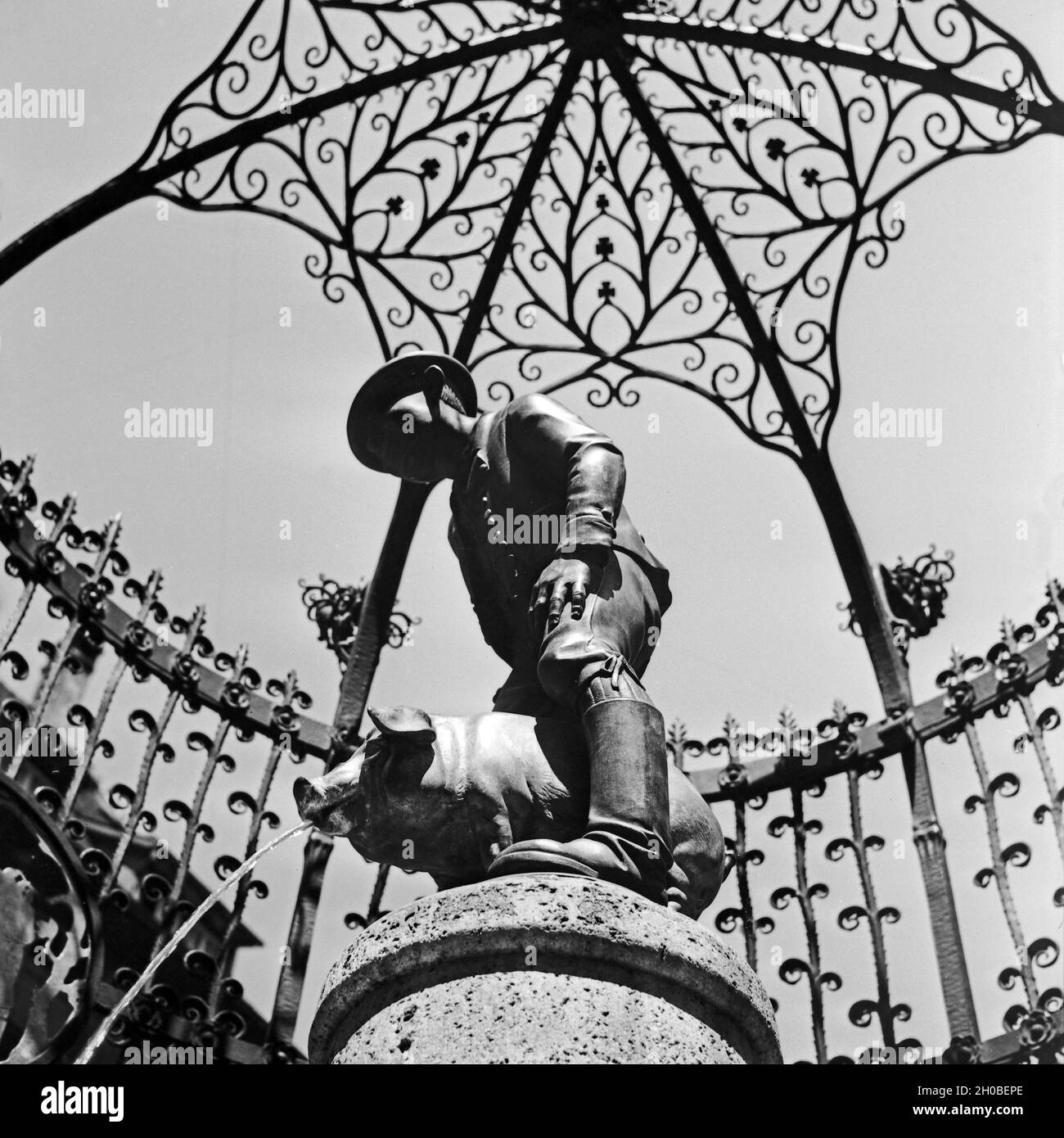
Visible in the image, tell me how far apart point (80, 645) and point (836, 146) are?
454cm

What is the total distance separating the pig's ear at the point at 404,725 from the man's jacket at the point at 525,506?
0.57m

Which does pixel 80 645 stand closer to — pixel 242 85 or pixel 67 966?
pixel 67 966

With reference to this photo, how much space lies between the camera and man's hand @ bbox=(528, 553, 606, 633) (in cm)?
366

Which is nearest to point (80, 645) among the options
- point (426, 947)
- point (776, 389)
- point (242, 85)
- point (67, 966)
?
point (67, 966)

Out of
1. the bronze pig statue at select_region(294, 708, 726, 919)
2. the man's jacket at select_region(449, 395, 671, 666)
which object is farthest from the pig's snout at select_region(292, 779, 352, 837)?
the man's jacket at select_region(449, 395, 671, 666)

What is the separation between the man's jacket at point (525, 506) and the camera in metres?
3.88

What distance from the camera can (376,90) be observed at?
8.37 m

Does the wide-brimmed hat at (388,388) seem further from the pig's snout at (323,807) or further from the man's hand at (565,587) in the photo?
the pig's snout at (323,807)

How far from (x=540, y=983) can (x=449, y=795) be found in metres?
0.53

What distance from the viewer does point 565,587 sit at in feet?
12.1

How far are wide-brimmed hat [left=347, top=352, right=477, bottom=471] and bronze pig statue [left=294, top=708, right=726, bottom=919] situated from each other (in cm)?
106

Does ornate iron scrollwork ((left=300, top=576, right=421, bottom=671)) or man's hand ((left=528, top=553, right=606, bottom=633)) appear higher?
ornate iron scrollwork ((left=300, top=576, right=421, bottom=671))

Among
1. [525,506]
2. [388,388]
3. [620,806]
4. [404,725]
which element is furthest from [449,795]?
[388,388]

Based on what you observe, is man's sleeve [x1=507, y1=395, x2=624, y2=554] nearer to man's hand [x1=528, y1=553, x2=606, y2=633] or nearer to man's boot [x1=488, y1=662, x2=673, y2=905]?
A: man's hand [x1=528, y1=553, x2=606, y2=633]
